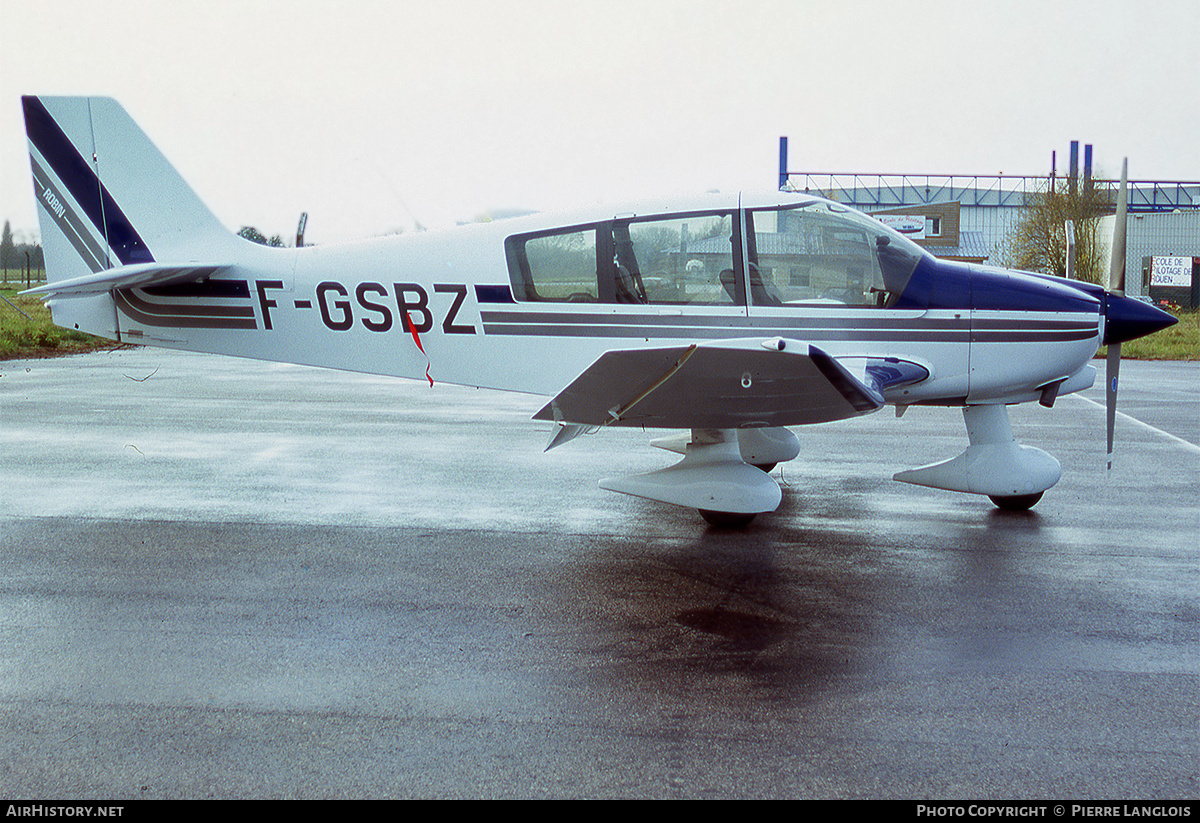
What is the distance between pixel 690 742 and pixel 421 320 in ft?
12.9

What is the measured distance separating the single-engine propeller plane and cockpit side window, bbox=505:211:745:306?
1 centimetres

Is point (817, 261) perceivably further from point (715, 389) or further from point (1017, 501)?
point (1017, 501)

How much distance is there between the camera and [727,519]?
6027mm

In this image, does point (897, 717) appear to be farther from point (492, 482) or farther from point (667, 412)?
point (492, 482)

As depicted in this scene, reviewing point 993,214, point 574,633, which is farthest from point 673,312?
point 993,214

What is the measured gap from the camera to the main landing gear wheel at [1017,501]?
645 centimetres

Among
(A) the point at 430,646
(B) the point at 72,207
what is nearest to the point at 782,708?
(A) the point at 430,646

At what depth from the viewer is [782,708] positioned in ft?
11.5

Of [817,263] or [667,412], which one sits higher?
[817,263]

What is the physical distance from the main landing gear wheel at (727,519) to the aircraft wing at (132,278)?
3790mm

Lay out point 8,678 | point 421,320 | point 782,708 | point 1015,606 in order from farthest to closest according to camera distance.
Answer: point 421,320 → point 1015,606 → point 8,678 → point 782,708

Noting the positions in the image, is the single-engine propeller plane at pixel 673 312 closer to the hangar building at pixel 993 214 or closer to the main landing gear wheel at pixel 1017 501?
the main landing gear wheel at pixel 1017 501

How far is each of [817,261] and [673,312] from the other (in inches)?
37.7

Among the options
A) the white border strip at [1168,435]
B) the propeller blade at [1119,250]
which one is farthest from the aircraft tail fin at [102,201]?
Result: the white border strip at [1168,435]
